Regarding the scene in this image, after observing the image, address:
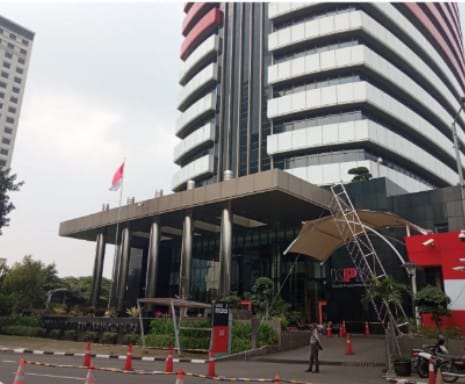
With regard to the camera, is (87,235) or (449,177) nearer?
(87,235)

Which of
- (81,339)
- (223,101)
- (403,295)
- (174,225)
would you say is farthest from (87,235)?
(403,295)

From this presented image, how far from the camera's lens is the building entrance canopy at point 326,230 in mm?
23797

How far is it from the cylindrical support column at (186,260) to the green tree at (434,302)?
58.1ft

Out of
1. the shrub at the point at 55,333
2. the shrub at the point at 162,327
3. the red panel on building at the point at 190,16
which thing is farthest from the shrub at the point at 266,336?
the red panel on building at the point at 190,16

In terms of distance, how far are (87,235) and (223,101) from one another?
70.8 feet

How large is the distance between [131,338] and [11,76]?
12449 cm

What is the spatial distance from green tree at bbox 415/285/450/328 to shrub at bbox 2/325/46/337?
83.4 ft

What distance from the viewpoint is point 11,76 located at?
126875 mm

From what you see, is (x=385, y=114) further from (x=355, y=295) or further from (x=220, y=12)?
(x=220, y=12)

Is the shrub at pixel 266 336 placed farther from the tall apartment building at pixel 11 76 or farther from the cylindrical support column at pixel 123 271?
the tall apartment building at pixel 11 76

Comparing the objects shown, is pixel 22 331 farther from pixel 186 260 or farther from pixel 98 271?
pixel 186 260

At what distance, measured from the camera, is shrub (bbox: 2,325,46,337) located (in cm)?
3112

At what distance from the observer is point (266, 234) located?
40.2 metres

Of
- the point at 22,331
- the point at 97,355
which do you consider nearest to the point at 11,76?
the point at 22,331
